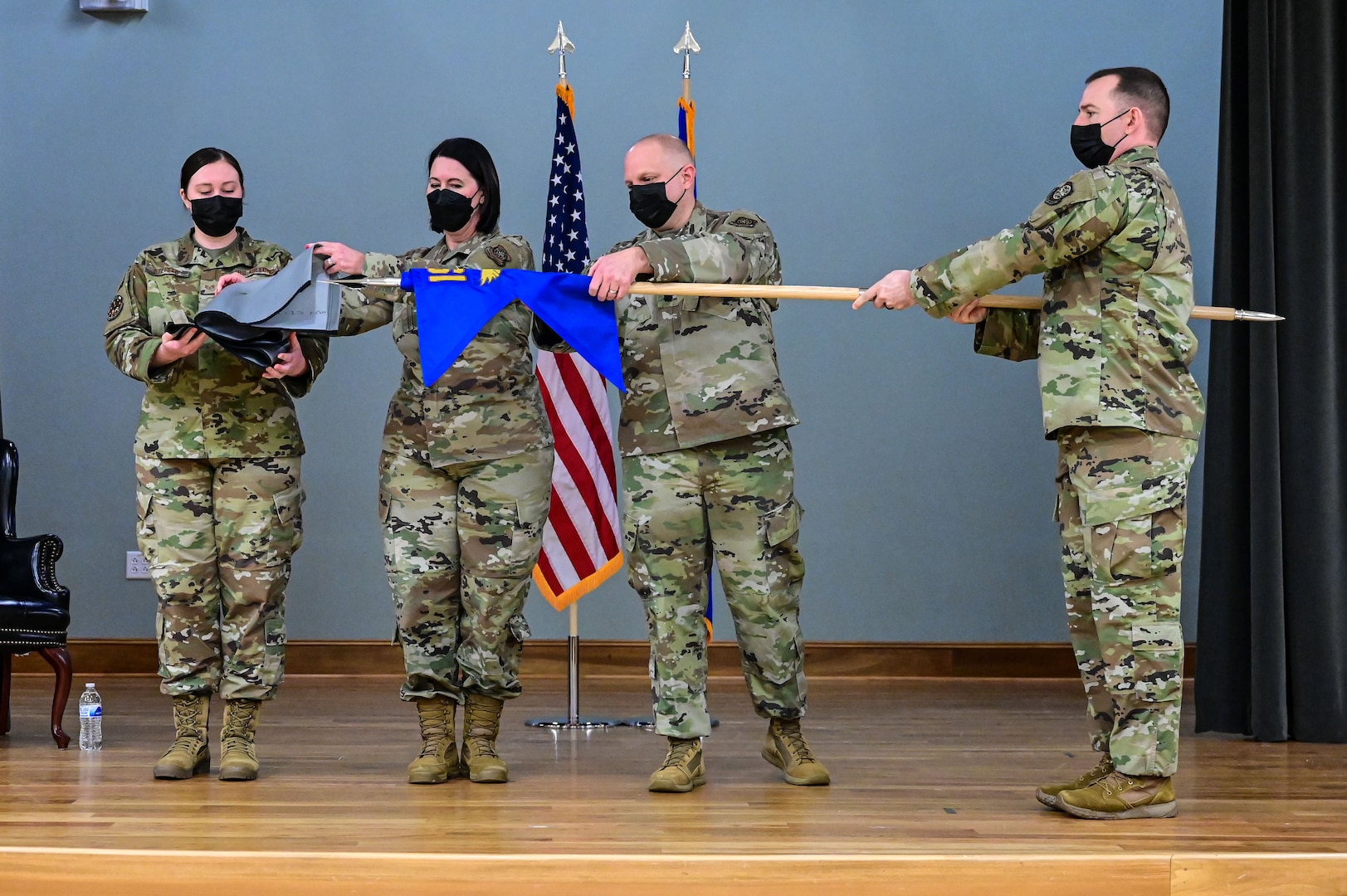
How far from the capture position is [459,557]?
3299 millimetres

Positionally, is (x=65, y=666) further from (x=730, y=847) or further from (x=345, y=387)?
(x=730, y=847)

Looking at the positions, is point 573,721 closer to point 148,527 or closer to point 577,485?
point 577,485

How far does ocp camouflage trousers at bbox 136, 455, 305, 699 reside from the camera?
330cm

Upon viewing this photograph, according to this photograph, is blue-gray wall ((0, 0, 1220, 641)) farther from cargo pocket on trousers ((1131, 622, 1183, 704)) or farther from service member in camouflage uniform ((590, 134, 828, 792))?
cargo pocket on trousers ((1131, 622, 1183, 704))

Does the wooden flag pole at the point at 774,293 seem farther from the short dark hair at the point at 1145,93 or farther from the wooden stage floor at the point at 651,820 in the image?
the wooden stage floor at the point at 651,820

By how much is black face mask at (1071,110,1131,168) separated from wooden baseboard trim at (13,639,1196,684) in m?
3.05

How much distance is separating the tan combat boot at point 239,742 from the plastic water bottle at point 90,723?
2.26ft

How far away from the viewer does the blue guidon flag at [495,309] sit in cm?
313

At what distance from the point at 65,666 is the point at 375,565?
174 centimetres

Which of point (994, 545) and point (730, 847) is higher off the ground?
point (994, 545)

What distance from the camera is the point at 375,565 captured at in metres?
5.70

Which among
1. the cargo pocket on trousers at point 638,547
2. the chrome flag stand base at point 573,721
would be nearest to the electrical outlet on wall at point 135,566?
the chrome flag stand base at point 573,721

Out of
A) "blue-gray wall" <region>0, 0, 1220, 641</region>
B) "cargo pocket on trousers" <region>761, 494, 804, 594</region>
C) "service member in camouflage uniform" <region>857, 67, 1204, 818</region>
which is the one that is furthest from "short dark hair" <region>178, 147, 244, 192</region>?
"blue-gray wall" <region>0, 0, 1220, 641</region>

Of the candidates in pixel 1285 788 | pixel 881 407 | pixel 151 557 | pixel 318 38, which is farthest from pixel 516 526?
pixel 318 38
